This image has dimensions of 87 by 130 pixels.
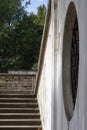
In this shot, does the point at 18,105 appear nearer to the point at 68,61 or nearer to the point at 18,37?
the point at 68,61

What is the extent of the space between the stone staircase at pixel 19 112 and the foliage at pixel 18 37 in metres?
19.4

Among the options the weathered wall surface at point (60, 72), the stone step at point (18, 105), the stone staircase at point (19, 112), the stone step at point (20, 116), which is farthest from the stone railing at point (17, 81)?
the weathered wall surface at point (60, 72)

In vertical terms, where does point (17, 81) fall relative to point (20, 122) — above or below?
above

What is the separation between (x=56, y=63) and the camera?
24.1ft

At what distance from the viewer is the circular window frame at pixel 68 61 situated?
5.95 metres

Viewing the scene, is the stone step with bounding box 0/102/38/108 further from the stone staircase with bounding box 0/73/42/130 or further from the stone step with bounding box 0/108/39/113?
the stone step with bounding box 0/108/39/113

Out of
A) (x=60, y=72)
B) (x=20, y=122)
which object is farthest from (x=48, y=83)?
(x=20, y=122)

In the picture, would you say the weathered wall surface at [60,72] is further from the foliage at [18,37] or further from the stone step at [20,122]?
the foliage at [18,37]

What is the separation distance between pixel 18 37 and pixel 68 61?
2886cm

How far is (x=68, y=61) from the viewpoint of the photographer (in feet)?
20.8

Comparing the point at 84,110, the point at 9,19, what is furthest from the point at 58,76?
the point at 9,19

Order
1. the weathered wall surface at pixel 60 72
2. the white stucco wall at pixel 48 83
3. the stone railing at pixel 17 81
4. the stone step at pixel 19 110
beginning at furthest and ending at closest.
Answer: the stone railing at pixel 17 81 → the stone step at pixel 19 110 → the white stucco wall at pixel 48 83 → the weathered wall surface at pixel 60 72

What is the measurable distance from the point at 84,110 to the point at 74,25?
164cm

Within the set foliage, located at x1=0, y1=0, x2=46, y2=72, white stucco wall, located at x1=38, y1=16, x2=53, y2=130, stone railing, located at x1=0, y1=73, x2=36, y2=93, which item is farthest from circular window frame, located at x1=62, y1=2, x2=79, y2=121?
foliage, located at x1=0, y1=0, x2=46, y2=72
